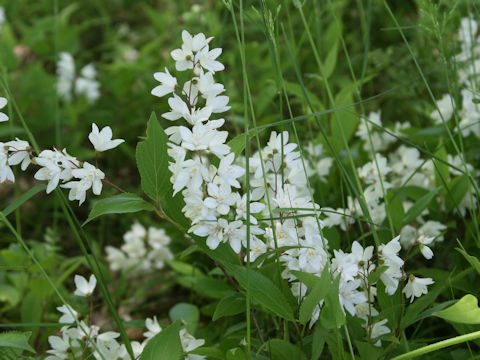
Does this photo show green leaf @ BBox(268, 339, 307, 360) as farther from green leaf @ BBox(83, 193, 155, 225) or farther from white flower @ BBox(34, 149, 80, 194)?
white flower @ BBox(34, 149, 80, 194)

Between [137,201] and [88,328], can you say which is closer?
[137,201]

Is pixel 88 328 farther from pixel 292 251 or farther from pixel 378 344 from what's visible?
pixel 378 344

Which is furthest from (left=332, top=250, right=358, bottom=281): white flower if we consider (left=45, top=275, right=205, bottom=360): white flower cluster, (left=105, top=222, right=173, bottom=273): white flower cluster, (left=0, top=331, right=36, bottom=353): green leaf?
(left=105, top=222, right=173, bottom=273): white flower cluster

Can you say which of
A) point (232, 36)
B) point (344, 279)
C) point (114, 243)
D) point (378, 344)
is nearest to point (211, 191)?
point (344, 279)

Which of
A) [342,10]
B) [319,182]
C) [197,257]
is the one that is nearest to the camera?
[319,182]

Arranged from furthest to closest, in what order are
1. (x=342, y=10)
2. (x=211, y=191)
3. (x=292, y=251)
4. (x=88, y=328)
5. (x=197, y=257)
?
(x=342, y=10) → (x=197, y=257) → (x=88, y=328) → (x=292, y=251) → (x=211, y=191)

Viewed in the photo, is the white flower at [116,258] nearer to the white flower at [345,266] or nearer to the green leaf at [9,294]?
the green leaf at [9,294]

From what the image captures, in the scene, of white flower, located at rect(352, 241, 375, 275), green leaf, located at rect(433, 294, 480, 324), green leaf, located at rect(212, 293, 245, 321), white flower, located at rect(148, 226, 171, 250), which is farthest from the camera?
white flower, located at rect(148, 226, 171, 250)
